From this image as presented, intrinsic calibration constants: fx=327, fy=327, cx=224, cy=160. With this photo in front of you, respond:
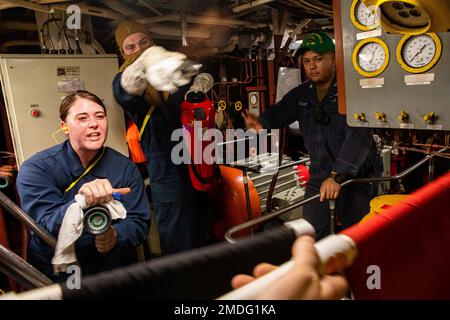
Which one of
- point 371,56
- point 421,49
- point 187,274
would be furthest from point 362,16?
point 187,274

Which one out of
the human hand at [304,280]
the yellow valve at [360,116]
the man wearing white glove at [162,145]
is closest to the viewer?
the human hand at [304,280]

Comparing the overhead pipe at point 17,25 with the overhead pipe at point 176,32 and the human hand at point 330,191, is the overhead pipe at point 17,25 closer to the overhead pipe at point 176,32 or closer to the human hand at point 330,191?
the overhead pipe at point 176,32

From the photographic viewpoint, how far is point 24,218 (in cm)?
158

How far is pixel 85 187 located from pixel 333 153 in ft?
5.99

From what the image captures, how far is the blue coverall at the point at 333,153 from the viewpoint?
2.35 m

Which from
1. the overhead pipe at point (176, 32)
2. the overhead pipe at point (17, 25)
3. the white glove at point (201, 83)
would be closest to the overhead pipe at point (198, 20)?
the overhead pipe at point (176, 32)

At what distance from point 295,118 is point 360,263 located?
2.30 m

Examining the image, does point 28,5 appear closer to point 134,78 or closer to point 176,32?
point 134,78

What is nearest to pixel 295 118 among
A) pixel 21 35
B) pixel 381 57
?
pixel 381 57

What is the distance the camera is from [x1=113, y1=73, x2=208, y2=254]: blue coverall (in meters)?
2.61

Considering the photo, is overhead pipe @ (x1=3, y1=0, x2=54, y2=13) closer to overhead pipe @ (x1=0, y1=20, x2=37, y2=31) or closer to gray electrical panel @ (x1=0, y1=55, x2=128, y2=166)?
gray electrical panel @ (x1=0, y1=55, x2=128, y2=166)

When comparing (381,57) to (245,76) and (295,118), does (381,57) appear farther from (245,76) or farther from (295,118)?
(245,76)

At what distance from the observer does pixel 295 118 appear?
115 inches

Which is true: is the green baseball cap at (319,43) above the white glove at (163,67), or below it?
above
